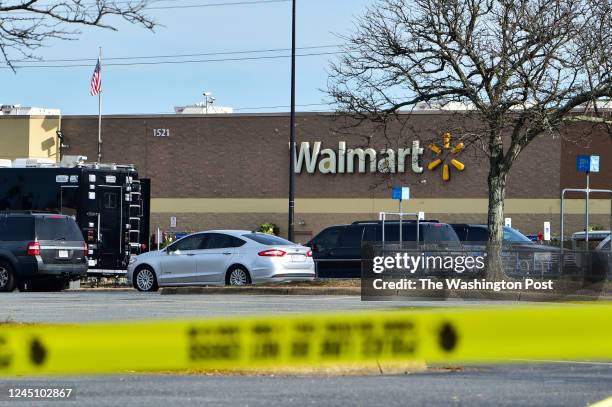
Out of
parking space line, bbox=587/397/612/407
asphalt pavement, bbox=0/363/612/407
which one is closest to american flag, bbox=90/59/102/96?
asphalt pavement, bbox=0/363/612/407

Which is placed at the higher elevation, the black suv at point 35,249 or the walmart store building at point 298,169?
the walmart store building at point 298,169

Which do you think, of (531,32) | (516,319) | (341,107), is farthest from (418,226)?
(516,319)

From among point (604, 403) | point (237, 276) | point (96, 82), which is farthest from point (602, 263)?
point (96, 82)

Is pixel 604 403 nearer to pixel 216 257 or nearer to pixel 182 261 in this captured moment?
pixel 216 257

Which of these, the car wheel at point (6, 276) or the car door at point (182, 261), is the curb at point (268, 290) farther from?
the car wheel at point (6, 276)

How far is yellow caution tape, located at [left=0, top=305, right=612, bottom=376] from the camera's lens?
10.4 m

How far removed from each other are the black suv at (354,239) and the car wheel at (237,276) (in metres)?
3.78

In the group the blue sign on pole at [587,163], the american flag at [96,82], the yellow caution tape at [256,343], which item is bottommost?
the yellow caution tape at [256,343]

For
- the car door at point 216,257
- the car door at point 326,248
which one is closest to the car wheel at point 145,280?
the car door at point 216,257

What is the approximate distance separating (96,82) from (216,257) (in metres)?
26.6

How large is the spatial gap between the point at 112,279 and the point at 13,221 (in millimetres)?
8105

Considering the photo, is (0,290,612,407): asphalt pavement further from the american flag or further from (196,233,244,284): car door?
the american flag

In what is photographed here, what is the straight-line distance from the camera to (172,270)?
2900 centimetres

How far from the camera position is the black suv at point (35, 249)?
93.9ft
